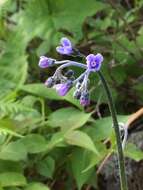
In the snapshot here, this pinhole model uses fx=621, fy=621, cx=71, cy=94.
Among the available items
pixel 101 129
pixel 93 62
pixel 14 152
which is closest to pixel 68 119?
pixel 101 129

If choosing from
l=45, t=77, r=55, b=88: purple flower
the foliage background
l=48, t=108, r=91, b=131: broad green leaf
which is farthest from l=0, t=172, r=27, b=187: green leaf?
l=45, t=77, r=55, b=88: purple flower

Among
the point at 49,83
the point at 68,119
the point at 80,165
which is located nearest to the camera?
the point at 49,83

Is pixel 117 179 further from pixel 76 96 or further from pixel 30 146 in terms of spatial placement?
pixel 76 96

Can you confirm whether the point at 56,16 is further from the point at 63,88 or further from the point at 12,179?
the point at 63,88

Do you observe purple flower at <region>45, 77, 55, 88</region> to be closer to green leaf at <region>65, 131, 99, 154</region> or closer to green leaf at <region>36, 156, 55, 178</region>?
green leaf at <region>65, 131, 99, 154</region>

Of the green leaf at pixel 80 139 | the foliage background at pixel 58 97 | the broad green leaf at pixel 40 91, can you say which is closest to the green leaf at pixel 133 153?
the foliage background at pixel 58 97

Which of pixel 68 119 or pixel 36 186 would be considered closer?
pixel 36 186
